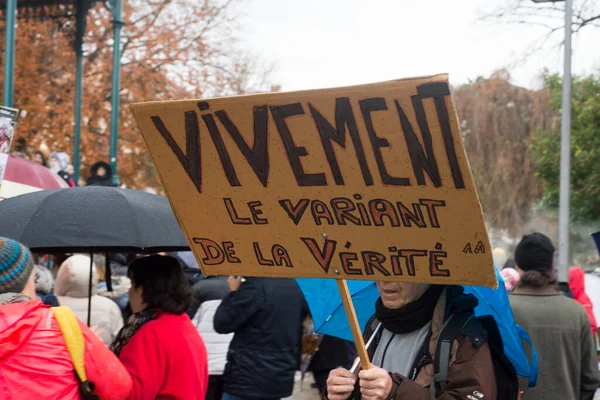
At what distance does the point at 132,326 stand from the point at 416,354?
1.56m

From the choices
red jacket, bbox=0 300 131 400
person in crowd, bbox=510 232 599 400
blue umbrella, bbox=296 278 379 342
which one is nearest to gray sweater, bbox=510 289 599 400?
person in crowd, bbox=510 232 599 400

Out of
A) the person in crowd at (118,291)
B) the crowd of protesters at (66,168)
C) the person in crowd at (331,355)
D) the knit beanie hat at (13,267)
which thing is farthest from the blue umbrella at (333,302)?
the crowd of protesters at (66,168)

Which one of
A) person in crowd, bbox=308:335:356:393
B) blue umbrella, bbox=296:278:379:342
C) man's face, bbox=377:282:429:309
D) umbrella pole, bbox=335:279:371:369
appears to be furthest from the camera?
person in crowd, bbox=308:335:356:393

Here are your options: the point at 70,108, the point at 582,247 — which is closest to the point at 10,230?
the point at 70,108

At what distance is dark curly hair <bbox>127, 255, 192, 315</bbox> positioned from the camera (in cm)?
412

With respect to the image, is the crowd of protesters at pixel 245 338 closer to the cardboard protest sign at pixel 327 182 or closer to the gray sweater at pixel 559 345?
the gray sweater at pixel 559 345

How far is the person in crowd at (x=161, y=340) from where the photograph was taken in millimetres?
3906

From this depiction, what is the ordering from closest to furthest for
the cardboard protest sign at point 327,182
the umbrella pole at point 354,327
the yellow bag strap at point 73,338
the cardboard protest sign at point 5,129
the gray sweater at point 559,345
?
1. the cardboard protest sign at point 327,182
2. the umbrella pole at point 354,327
3. the yellow bag strap at point 73,338
4. the cardboard protest sign at point 5,129
5. the gray sweater at point 559,345

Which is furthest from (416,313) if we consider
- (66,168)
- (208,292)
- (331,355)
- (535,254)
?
(66,168)

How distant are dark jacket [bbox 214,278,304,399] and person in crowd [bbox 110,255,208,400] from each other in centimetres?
190

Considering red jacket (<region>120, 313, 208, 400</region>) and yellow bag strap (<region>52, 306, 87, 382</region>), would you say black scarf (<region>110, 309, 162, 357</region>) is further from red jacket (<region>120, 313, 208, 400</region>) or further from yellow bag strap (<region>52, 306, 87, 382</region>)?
yellow bag strap (<region>52, 306, 87, 382</region>)

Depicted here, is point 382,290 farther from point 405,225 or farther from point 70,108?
point 70,108

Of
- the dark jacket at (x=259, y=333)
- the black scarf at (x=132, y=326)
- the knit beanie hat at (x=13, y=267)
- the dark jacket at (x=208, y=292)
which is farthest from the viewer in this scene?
the dark jacket at (x=208, y=292)

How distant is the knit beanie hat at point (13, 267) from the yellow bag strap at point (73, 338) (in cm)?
20
